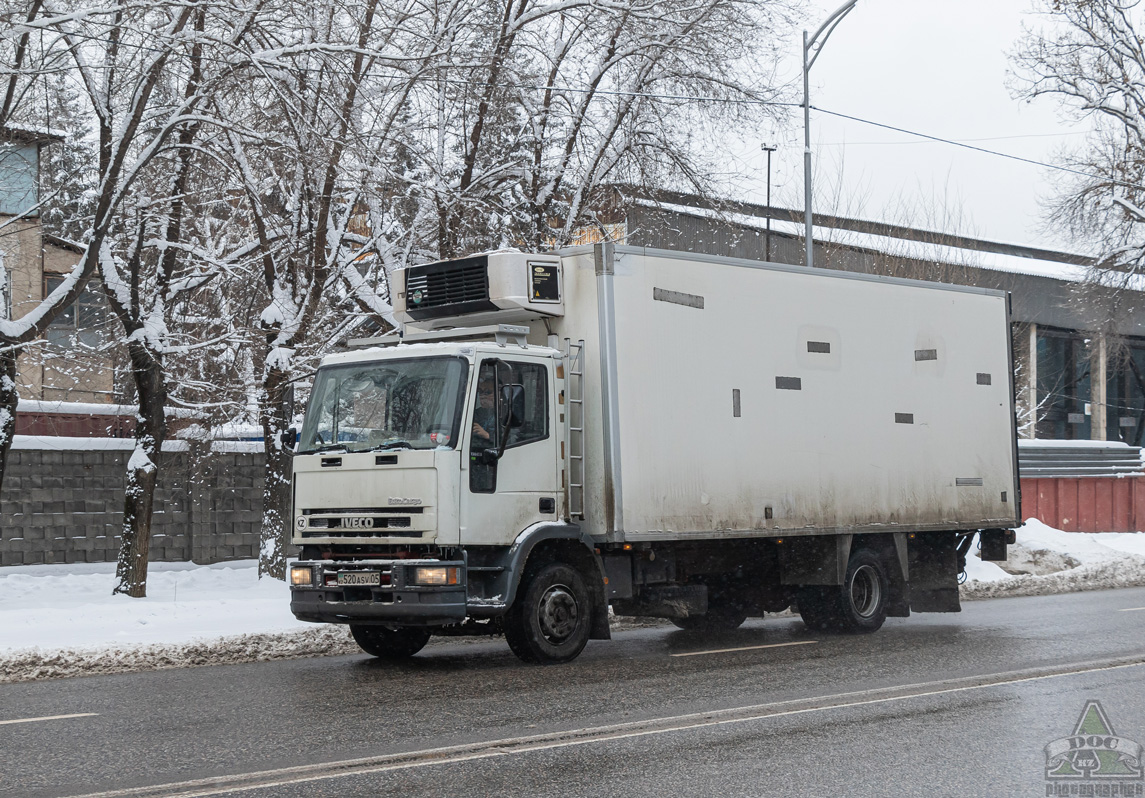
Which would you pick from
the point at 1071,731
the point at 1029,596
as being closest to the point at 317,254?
the point at 1029,596

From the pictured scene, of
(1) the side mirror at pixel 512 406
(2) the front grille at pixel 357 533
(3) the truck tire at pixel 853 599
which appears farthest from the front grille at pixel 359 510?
(3) the truck tire at pixel 853 599

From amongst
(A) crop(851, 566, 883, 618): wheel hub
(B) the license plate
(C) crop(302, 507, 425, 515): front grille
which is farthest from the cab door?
(A) crop(851, 566, 883, 618): wheel hub

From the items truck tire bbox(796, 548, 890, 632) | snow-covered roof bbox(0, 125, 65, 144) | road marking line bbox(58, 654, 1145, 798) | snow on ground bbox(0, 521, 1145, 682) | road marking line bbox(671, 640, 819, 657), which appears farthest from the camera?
snow-covered roof bbox(0, 125, 65, 144)

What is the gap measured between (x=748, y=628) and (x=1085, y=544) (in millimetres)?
11798

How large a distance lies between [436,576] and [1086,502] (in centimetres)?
2362

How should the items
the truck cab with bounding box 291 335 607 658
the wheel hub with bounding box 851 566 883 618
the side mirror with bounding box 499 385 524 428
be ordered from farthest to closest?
the wheel hub with bounding box 851 566 883 618
the side mirror with bounding box 499 385 524 428
the truck cab with bounding box 291 335 607 658

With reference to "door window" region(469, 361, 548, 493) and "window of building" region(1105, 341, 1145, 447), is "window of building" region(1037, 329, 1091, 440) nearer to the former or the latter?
"window of building" region(1105, 341, 1145, 447)

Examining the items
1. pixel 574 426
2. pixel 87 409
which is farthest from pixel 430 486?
pixel 87 409

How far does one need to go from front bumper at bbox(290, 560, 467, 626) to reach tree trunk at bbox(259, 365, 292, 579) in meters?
7.26

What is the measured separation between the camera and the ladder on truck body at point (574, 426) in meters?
11.5

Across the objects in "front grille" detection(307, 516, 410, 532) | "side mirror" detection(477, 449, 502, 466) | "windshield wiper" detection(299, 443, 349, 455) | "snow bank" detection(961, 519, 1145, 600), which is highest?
"windshield wiper" detection(299, 443, 349, 455)

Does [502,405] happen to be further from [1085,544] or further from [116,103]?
[1085,544]

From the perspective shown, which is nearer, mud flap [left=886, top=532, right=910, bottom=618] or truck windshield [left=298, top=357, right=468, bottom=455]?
truck windshield [left=298, top=357, right=468, bottom=455]

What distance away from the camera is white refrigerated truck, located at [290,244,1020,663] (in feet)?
35.5
